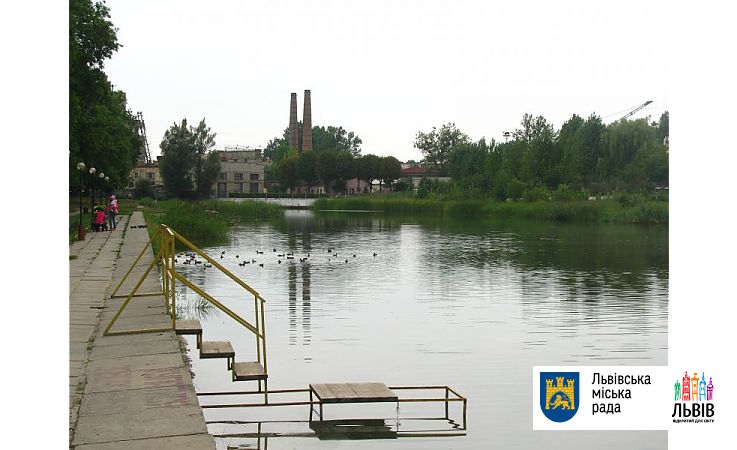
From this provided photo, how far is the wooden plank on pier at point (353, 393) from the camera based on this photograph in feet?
27.9

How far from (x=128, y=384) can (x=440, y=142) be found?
10007 centimetres

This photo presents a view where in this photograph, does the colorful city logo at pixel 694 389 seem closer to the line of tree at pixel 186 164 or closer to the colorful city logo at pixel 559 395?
the colorful city logo at pixel 559 395

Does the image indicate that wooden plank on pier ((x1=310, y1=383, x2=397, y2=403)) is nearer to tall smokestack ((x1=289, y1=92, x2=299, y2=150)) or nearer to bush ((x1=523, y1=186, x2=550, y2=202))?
bush ((x1=523, y1=186, x2=550, y2=202))

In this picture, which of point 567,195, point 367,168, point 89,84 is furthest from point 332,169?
point 89,84

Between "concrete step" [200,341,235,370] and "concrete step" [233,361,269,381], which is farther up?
"concrete step" [200,341,235,370]

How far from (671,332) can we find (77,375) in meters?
5.36

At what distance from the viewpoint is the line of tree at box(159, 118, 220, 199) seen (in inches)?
2963

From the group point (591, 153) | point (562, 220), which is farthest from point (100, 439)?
point (591, 153)

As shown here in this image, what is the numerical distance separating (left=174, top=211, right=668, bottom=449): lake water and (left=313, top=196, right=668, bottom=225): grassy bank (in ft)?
69.3

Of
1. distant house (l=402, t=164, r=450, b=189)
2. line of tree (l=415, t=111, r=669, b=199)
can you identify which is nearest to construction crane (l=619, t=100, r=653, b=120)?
line of tree (l=415, t=111, r=669, b=199)

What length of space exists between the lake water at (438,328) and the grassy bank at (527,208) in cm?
2112

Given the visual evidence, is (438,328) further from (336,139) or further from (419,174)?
(336,139)
